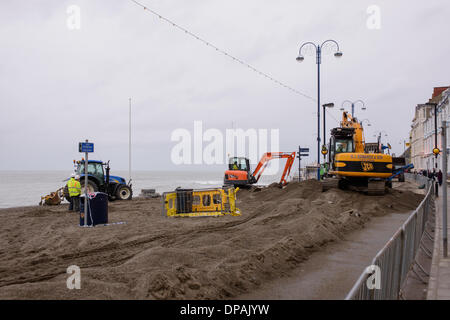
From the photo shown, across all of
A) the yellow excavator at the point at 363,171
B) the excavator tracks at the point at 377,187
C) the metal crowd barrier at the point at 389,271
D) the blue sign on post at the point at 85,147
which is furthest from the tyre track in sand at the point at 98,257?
the excavator tracks at the point at 377,187

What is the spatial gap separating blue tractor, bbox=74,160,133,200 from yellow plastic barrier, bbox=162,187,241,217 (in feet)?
25.1

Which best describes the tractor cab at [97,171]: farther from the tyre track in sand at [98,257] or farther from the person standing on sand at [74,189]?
the tyre track in sand at [98,257]

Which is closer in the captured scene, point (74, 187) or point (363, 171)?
point (74, 187)

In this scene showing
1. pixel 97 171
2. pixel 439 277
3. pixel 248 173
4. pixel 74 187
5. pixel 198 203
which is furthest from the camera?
pixel 248 173

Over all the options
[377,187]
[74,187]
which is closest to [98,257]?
[74,187]

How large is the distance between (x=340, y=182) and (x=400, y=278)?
15.4 meters

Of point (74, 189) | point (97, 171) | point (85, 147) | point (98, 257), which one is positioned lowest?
point (98, 257)

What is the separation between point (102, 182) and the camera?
23672 mm

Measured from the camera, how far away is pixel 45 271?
7.64 metres

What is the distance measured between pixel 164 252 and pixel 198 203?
28.7 ft

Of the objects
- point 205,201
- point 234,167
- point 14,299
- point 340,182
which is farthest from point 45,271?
point 234,167

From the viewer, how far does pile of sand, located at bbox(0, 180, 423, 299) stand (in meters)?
5.95

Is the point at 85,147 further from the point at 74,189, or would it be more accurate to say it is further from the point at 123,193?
the point at 123,193
